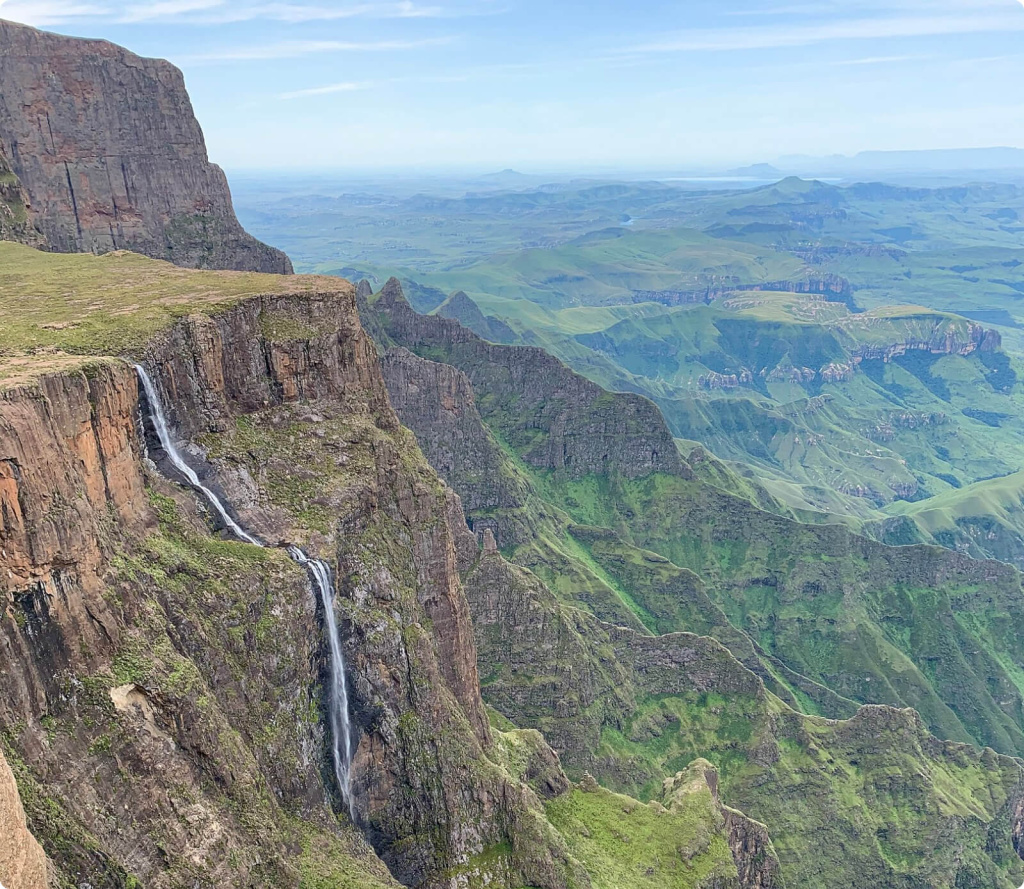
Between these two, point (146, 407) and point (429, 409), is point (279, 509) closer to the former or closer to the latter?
point (146, 407)

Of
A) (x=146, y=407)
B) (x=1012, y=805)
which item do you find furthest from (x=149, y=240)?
(x=1012, y=805)

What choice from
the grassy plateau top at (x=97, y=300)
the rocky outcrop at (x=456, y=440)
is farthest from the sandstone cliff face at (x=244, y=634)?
the rocky outcrop at (x=456, y=440)

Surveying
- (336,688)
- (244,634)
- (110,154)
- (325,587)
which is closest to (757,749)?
(336,688)

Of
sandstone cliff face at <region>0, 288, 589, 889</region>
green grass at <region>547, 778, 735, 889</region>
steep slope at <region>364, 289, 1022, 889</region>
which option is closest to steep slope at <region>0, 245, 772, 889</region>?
sandstone cliff face at <region>0, 288, 589, 889</region>

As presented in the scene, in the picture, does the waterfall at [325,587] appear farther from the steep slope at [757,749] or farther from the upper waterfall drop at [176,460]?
the steep slope at [757,749]

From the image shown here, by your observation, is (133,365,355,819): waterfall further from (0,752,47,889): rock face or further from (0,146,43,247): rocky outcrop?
(0,146,43,247): rocky outcrop
